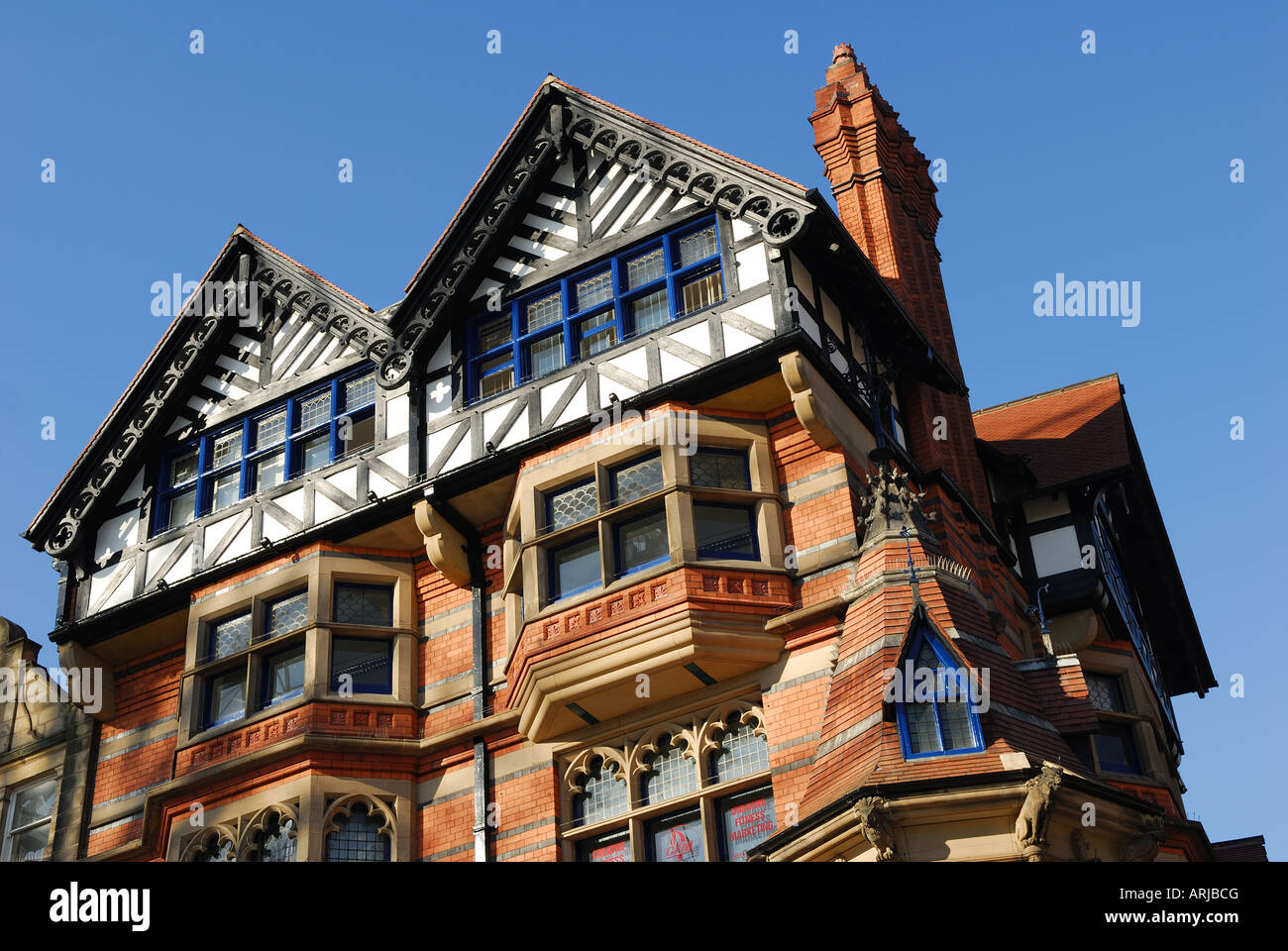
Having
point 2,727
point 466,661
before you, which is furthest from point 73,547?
point 466,661

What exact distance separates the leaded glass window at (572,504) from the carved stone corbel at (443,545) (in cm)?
162

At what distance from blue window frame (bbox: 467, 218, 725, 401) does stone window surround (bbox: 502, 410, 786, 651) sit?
1.71m

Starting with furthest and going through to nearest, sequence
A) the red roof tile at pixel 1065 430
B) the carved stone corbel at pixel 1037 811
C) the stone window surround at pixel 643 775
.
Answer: the red roof tile at pixel 1065 430 → the stone window surround at pixel 643 775 → the carved stone corbel at pixel 1037 811

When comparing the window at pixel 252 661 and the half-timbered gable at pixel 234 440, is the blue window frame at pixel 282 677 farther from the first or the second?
the half-timbered gable at pixel 234 440

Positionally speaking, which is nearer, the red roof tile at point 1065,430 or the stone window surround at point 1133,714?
the stone window surround at point 1133,714

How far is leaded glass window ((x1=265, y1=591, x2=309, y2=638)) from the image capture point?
795 inches

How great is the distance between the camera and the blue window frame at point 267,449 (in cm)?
2144

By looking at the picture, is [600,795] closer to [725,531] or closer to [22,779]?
[725,531]

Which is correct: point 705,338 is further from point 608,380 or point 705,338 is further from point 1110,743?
point 1110,743

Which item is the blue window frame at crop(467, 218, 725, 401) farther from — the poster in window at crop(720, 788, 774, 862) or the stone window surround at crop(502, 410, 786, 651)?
the poster in window at crop(720, 788, 774, 862)

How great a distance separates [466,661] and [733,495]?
4181 millimetres

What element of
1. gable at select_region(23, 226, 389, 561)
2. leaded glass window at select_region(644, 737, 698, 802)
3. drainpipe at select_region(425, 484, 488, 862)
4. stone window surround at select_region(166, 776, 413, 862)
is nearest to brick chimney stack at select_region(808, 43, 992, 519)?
drainpipe at select_region(425, 484, 488, 862)

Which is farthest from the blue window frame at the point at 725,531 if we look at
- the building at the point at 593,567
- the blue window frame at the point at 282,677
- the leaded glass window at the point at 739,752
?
the blue window frame at the point at 282,677

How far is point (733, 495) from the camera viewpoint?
18.1m
